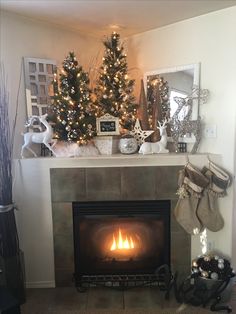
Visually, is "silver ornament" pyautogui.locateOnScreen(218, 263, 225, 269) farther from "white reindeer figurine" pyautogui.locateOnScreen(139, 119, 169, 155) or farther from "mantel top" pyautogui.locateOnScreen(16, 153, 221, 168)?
"white reindeer figurine" pyautogui.locateOnScreen(139, 119, 169, 155)

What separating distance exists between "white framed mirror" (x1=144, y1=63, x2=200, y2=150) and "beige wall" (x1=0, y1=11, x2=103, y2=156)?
992 mm

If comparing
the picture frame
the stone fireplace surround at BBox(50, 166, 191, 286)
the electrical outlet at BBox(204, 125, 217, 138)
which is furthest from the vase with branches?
the electrical outlet at BBox(204, 125, 217, 138)

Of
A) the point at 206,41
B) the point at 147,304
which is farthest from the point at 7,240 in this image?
the point at 206,41

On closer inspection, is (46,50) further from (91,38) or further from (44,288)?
(44,288)

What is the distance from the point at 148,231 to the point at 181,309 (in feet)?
2.13

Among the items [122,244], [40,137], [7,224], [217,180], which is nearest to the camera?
[7,224]

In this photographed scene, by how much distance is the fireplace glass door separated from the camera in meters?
2.37

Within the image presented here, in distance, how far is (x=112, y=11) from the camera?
2273 mm

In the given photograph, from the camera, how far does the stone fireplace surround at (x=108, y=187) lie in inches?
92.0

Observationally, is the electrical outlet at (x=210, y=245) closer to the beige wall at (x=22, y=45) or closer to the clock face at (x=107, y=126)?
the clock face at (x=107, y=126)

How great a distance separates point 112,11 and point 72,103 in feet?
2.72

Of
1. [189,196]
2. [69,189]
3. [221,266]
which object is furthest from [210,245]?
[69,189]

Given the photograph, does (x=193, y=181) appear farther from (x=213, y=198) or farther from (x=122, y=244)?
(x=122, y=244)

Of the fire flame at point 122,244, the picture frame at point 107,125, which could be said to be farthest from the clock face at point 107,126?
the fire flame at point 122,244
